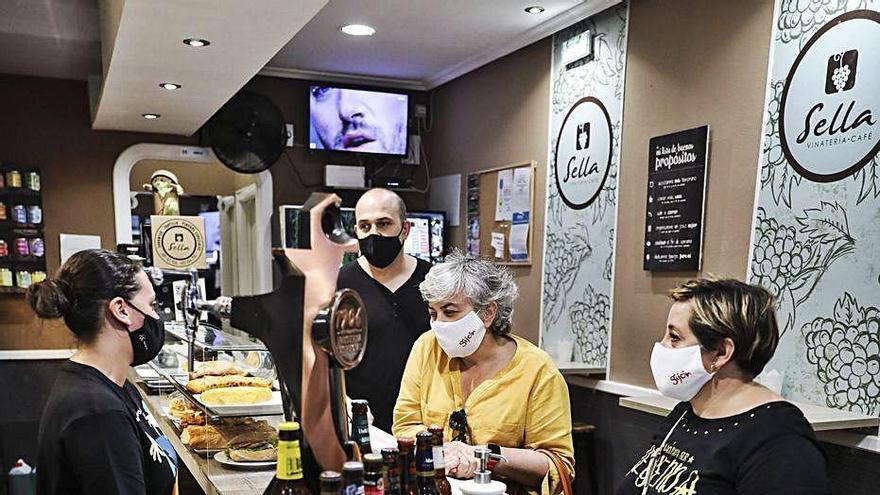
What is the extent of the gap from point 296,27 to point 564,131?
1.86 m

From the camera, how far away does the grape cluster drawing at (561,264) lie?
3.74m

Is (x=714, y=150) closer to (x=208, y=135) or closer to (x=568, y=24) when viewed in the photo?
(x=568, y=24)

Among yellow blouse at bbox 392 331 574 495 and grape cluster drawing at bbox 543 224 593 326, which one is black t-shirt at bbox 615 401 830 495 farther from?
grape cluster drawing at bbox 543 224 593 326

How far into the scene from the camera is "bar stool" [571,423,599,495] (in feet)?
11.8

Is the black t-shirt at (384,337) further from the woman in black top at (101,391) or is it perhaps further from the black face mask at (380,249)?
the woman in black top at (101,391)

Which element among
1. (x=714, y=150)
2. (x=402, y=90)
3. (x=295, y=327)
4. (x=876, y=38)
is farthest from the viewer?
(x=402, y=90)

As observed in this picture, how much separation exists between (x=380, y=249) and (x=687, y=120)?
5.08ft

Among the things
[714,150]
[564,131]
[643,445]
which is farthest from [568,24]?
[643,445]

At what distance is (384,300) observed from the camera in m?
2.75

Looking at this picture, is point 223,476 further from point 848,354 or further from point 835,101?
point 835,101

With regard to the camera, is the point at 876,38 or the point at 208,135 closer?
the point at 876,38

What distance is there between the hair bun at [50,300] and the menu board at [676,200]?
2.49 metres

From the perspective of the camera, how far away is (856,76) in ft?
7.77

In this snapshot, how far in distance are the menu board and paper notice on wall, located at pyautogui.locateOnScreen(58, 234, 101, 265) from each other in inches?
150
